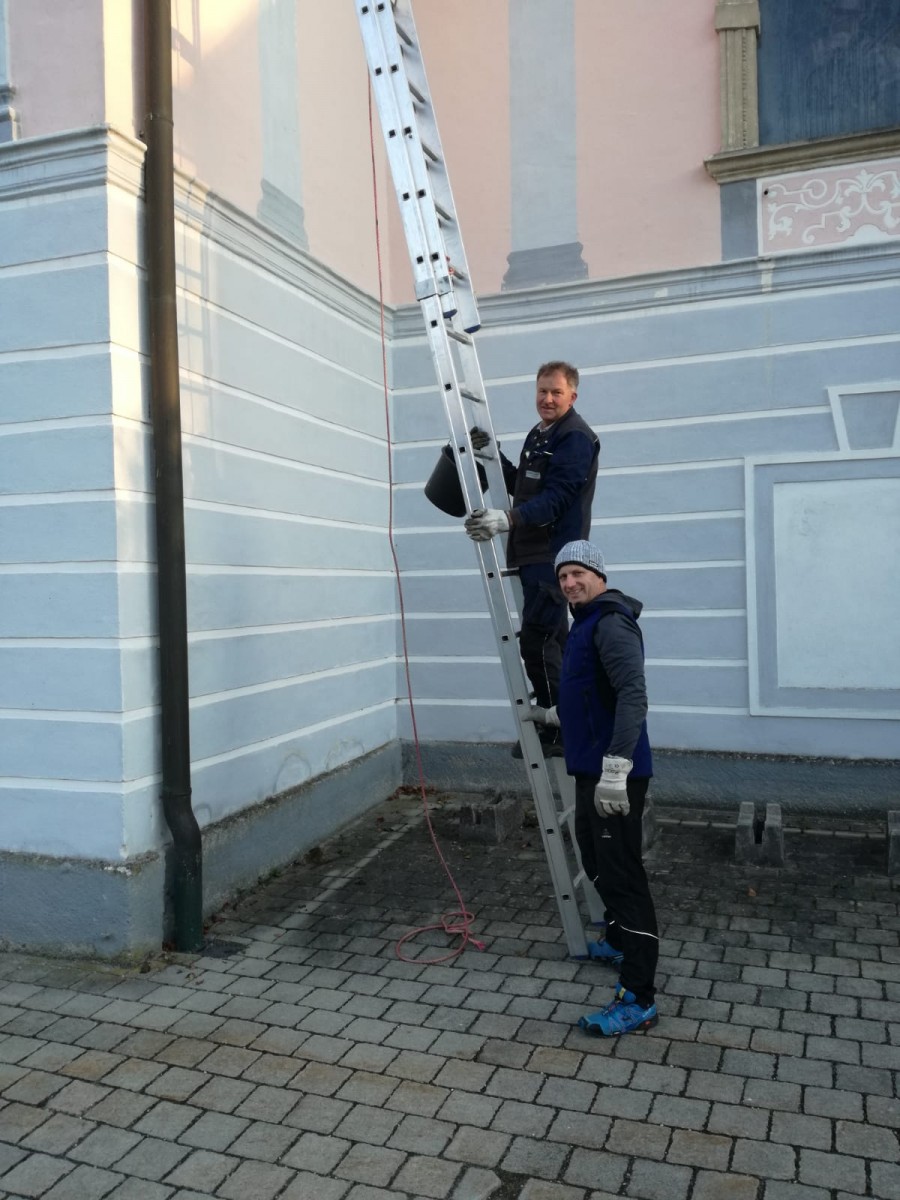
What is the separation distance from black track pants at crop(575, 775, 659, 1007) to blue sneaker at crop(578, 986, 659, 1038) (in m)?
0.03

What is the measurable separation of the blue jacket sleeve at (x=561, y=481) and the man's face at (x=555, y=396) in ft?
0.54

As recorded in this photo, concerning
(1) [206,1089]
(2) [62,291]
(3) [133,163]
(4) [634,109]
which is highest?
(4) [634,109]

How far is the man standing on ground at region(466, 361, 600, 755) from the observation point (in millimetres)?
4754

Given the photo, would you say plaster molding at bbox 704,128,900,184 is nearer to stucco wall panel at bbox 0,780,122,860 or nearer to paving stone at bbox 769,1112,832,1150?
stucco wall panel at bbox 0,780,122,860

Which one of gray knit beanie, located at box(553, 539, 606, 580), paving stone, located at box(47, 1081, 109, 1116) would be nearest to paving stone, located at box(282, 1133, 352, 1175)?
paving stone, located at box(47, 1081, 109, 1116)

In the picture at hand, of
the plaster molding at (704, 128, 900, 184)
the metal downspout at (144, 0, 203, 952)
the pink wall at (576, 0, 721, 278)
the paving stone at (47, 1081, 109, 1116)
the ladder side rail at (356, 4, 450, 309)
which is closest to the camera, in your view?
the paving stone at (47, 1081, 109, 1116)

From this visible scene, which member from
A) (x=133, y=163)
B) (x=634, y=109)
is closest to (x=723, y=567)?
(x=634, y=109)

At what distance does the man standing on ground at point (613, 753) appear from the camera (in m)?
3.88

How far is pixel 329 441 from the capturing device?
22.5 ft

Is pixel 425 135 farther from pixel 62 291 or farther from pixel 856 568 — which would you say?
pixel 856 568

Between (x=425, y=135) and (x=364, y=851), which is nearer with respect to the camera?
(x=425, y=135)

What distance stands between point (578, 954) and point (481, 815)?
6.30 feet

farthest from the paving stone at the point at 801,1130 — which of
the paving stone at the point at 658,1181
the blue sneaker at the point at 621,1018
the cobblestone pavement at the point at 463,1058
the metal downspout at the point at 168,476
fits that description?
the metal downspout at the point at 168,476

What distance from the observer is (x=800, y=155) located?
6.79 meters
